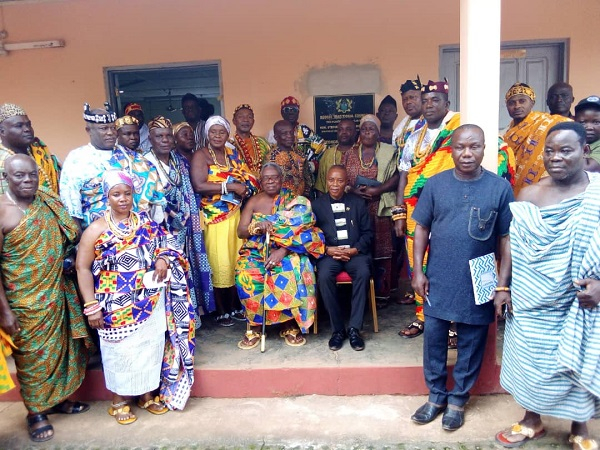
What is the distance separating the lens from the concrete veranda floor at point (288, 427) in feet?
9.84

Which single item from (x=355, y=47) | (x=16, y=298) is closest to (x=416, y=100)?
(x=355, y=47)

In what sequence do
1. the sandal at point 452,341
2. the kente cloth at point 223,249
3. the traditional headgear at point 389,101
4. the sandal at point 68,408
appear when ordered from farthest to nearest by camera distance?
the traditional headgear at point 389,101 → the kente cloth at point 223,249 → the sandal at point 452,341 → the sandal at point 68,408

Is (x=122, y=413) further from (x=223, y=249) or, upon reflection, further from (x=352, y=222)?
(x=352, y=222)

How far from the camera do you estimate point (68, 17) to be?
19.5 ft

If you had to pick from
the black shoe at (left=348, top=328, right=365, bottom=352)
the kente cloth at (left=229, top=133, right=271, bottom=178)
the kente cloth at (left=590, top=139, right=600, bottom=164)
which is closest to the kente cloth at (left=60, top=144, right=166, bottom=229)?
the kente cloth at (left=229, top=133, right=271, bottom=178)

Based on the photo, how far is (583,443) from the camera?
9.14 ft

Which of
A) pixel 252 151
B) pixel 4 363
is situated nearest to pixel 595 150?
pixel 252 151

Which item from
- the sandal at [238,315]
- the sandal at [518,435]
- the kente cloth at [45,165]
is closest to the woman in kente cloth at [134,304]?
the kente cloth at [45,165]

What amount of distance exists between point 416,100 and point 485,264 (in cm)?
206

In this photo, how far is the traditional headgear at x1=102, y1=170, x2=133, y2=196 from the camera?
10.4 ft

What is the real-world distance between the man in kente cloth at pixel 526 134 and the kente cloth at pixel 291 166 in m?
1.86

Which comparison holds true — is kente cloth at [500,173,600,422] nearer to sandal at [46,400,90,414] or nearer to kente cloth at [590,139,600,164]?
kente cloth at [590,139,600,164]

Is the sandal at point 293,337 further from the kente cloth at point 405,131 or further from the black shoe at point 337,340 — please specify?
the kente cloth at point 405,131

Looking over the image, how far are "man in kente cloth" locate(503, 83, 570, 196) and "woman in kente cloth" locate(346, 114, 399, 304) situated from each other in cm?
104
